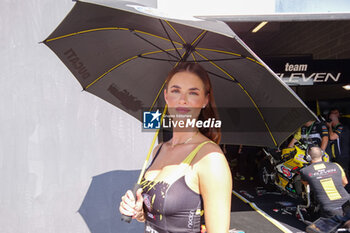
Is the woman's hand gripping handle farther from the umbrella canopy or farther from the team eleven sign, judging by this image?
the team eleven sign

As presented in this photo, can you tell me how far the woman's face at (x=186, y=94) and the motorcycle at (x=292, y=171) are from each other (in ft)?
15.4

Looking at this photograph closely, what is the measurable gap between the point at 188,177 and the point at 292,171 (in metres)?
5.82

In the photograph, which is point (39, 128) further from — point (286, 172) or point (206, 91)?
point (286, 172)

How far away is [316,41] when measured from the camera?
31.0 feet

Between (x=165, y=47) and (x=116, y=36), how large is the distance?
0.40 meters

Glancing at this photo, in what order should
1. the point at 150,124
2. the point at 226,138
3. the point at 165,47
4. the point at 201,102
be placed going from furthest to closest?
the point at 150,124, the point at 226,138, the point at 165,47, the point at 201,102

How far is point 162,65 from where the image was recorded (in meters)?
2.38

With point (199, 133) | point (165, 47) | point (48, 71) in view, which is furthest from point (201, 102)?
point (48, 71)

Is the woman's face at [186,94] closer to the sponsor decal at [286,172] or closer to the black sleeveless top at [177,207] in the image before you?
the black sleeveless top at [177,207]

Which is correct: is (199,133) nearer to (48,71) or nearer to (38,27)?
(48,71)

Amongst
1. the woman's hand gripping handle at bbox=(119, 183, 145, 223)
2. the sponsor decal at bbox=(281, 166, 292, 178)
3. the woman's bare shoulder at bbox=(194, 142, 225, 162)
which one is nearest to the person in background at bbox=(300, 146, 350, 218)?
the sponsor decal at bbox=(281, 166, 292, 178)

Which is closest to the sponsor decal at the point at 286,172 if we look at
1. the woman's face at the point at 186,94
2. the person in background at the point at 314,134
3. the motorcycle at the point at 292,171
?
the motorcycle at the point at 292,171

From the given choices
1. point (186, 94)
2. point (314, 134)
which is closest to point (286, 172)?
point (314, 134)

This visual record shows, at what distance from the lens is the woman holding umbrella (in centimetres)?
150
